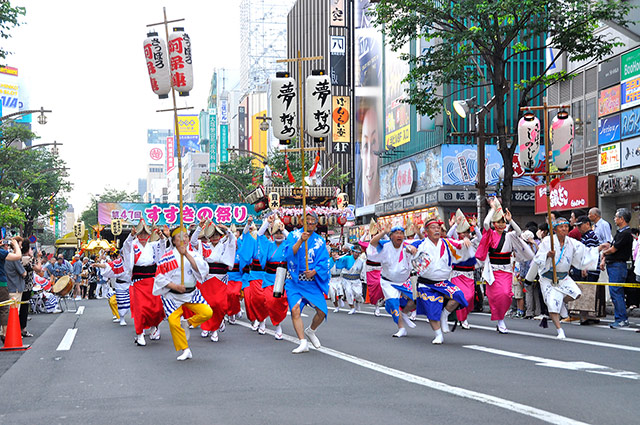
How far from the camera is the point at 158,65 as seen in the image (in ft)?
43.2

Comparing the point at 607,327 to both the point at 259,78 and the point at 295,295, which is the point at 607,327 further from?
the point at 259,78

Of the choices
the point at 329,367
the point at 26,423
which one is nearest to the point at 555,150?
the point at 329,367

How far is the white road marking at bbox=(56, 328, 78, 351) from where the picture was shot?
12.3m

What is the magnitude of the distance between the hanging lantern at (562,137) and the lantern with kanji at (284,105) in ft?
16.3

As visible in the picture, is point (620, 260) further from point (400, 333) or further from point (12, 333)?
point (12, 333)

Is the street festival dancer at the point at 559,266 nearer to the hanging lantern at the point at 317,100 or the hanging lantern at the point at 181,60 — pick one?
the hanging lantern at the point at 317,100

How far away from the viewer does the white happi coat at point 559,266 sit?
12.0m

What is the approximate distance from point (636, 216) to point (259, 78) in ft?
308

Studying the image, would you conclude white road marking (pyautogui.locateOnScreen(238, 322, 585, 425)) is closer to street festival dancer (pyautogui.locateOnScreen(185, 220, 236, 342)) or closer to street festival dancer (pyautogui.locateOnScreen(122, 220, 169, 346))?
street festival dancer (pyautogui.locateOnScreen(185, 220, 236, 342))

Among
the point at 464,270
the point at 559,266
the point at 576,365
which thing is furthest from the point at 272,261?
the point at 576,365

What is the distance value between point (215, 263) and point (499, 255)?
15.2 ft

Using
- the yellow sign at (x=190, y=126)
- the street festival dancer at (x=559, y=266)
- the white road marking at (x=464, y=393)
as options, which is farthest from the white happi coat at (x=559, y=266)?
the yellow sign at (x=190, y=126)

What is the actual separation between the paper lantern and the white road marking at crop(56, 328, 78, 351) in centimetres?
429

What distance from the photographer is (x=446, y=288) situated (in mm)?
11539
